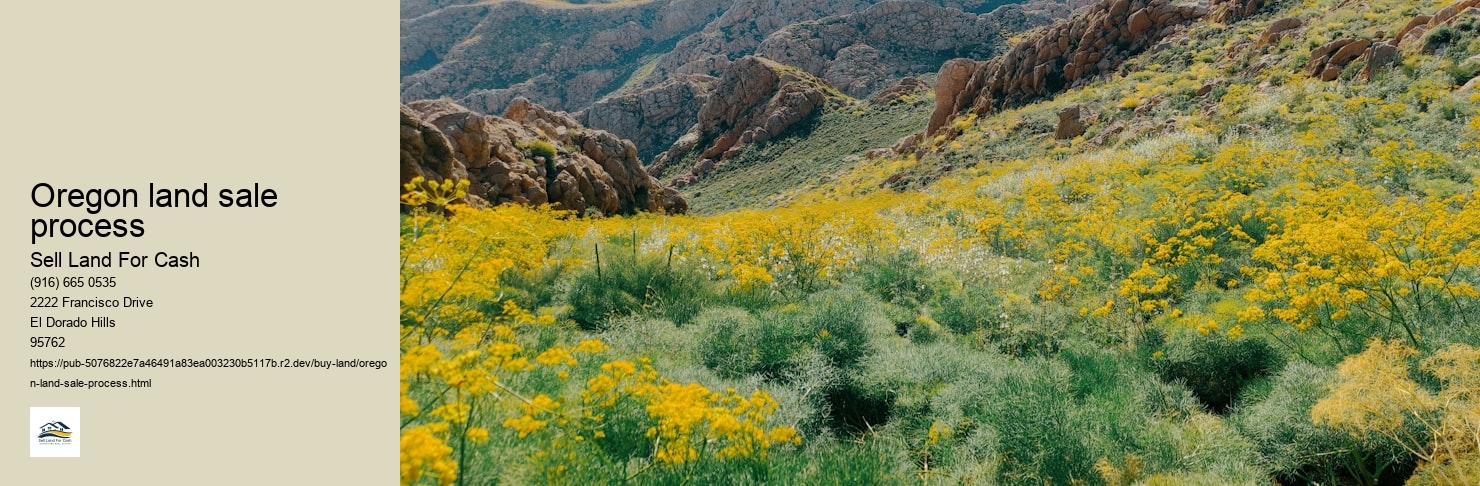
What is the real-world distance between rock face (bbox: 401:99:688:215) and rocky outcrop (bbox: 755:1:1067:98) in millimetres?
57670

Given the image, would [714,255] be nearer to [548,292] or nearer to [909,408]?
[548,292]

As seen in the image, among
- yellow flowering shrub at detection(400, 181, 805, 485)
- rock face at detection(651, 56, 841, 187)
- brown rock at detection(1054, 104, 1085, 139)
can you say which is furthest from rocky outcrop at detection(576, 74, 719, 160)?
yellow flowering shrub at detection(400, 181, 805, 485)

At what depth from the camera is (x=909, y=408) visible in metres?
3.84

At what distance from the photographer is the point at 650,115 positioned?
77.4m

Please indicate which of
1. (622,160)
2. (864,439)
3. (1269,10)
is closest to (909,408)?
(864,439)

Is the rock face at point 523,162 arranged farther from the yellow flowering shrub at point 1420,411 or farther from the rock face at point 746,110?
the rock face at point 746,110

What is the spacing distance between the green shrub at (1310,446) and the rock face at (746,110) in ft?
162

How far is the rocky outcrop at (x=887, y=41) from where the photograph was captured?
76562 mm

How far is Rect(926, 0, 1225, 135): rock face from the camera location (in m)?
28.7

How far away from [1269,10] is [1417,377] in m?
29.9
